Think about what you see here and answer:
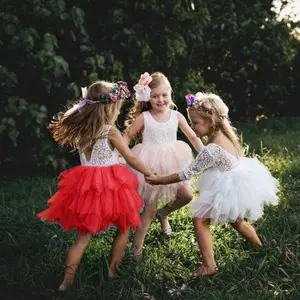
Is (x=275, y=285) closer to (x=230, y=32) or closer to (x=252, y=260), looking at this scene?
(x=252, y=260)

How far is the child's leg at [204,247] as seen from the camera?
12.6ft

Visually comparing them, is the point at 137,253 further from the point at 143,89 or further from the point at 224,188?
the point at 143,89

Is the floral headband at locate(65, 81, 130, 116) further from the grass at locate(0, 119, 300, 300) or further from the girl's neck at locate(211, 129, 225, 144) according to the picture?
the grass at locate(0, 119, 300, 300)

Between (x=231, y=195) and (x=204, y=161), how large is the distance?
0.27m

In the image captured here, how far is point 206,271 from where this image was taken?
3826mm

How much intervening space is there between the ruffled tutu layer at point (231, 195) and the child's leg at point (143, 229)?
43 cm

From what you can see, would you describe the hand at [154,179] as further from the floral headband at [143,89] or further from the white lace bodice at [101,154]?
the floral headband at [143,89]

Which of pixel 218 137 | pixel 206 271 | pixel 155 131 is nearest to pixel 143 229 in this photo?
pixel 206 271

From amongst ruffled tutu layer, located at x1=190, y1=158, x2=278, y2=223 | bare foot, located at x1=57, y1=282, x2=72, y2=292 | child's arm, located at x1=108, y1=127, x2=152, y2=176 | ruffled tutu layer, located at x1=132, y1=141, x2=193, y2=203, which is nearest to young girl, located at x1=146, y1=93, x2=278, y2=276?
ruffled tutu layer, located at x1=190, y1=158, x2=278, y2=223

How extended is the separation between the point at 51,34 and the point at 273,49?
4.78 m

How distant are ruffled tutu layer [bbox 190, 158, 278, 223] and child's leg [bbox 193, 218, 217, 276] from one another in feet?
0.21

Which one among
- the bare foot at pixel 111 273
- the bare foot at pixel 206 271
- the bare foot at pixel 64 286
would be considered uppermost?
the bare foot at pixel 64 286

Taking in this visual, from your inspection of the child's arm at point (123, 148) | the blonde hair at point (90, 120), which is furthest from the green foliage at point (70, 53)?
the child's arm at point (123, 148)

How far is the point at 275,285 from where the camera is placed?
359 centimetres
